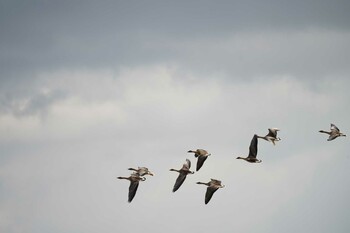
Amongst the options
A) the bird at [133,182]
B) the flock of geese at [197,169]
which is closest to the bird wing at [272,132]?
the flock of geese at [197,169]

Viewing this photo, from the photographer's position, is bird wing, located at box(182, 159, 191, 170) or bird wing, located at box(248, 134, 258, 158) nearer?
bird wing, located at box(248, 134, 258, 158)

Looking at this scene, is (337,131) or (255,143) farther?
(337,131)

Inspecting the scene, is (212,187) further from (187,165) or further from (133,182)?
(133,182)

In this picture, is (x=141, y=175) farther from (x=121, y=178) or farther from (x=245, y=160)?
(x=245, y=160)

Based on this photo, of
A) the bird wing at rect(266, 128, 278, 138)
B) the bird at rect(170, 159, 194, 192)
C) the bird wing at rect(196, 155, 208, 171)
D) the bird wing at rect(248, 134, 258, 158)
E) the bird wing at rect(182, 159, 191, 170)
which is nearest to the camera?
the bird wing at rect(248, 134, 258, 158)

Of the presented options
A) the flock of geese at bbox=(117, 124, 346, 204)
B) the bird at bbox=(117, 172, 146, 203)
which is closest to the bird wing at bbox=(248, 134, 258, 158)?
the flock of geese at bbox=(117, 124, 346, 204)

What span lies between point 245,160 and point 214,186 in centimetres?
502

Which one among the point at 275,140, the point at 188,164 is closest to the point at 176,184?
the point at 188,164

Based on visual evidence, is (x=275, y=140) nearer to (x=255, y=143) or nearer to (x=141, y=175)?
(x=255, y=143)

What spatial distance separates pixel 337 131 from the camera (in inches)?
6634

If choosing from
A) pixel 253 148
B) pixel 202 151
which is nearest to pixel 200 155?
pixel 202 151

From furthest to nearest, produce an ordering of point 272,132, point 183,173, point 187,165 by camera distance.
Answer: point 272,132 → point 187,165 → point 183,173

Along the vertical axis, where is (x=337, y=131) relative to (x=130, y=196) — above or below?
above

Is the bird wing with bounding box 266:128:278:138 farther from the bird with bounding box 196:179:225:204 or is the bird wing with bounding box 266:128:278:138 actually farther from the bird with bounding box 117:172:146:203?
the bird with bounding box 117:172:146:203
